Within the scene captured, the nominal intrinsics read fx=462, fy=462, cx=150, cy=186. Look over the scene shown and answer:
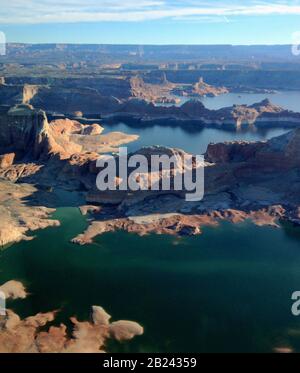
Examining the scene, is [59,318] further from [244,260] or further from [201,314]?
[244,260]

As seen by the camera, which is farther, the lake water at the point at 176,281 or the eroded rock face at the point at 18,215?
the eroded rock face at the point at 18,215

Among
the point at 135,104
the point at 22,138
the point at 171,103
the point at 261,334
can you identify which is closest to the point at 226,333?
the point at 261,334

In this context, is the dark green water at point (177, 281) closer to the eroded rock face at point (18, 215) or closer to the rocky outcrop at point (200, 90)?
the eroded rock face at point (18, 215)

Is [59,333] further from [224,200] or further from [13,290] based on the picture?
[224,200]

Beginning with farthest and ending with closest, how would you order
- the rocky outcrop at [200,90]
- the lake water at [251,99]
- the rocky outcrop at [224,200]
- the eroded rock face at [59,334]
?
the rocky outcrop at [200,90] → the lake water at [251,99] → the rocky outcrop at [224,200] → the eroded rock face at [59,334]

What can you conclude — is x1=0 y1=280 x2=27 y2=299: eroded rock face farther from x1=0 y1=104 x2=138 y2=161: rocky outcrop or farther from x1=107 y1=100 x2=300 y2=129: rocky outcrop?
x1=107 y1=100 x2=300 y2=129: rocky outcrop

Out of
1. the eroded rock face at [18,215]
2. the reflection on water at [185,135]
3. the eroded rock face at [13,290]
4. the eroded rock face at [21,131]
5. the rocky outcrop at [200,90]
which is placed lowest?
the eroded rock face at [13,290]

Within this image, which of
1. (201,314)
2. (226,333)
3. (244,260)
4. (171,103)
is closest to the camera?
(226,333)

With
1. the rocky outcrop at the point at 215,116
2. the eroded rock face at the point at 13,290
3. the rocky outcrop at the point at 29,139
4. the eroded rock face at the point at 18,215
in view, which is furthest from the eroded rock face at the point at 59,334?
the rocky outcrop at the point at 215,116
